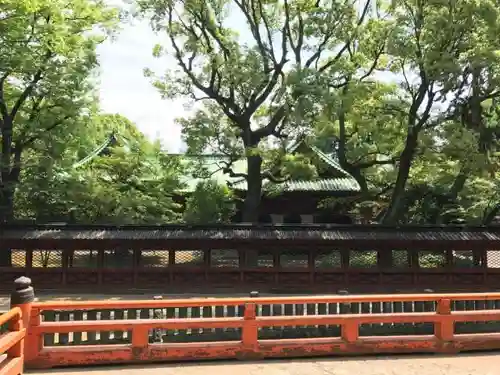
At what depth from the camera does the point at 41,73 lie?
20.6 meters

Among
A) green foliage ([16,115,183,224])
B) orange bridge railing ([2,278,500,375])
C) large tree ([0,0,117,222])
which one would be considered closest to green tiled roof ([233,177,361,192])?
green foliage ([16,115,183,224])

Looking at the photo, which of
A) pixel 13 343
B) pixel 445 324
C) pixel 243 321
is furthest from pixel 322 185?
pixel 13 343

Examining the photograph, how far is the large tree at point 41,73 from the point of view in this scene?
746 inches

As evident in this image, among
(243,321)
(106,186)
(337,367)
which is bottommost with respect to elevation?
(337,367)

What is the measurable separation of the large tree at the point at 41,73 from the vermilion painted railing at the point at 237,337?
1383cm

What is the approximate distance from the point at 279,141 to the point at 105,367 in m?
15.9

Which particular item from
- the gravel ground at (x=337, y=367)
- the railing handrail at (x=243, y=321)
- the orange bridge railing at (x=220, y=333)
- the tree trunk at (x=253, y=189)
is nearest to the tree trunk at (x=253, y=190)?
the tree trunk at (x=253, y=189)

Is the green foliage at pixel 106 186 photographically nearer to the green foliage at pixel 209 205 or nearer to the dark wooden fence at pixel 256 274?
the green foliage at pixel 209 205

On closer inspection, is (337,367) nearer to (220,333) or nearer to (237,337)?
(237,337)

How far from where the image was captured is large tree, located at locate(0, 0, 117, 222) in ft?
62.2

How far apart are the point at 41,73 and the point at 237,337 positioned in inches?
643

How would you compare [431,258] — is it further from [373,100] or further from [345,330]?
[345,330]

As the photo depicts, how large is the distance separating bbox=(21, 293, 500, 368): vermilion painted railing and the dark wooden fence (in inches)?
351

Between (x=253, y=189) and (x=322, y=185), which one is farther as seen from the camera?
(x=322, y=185)
